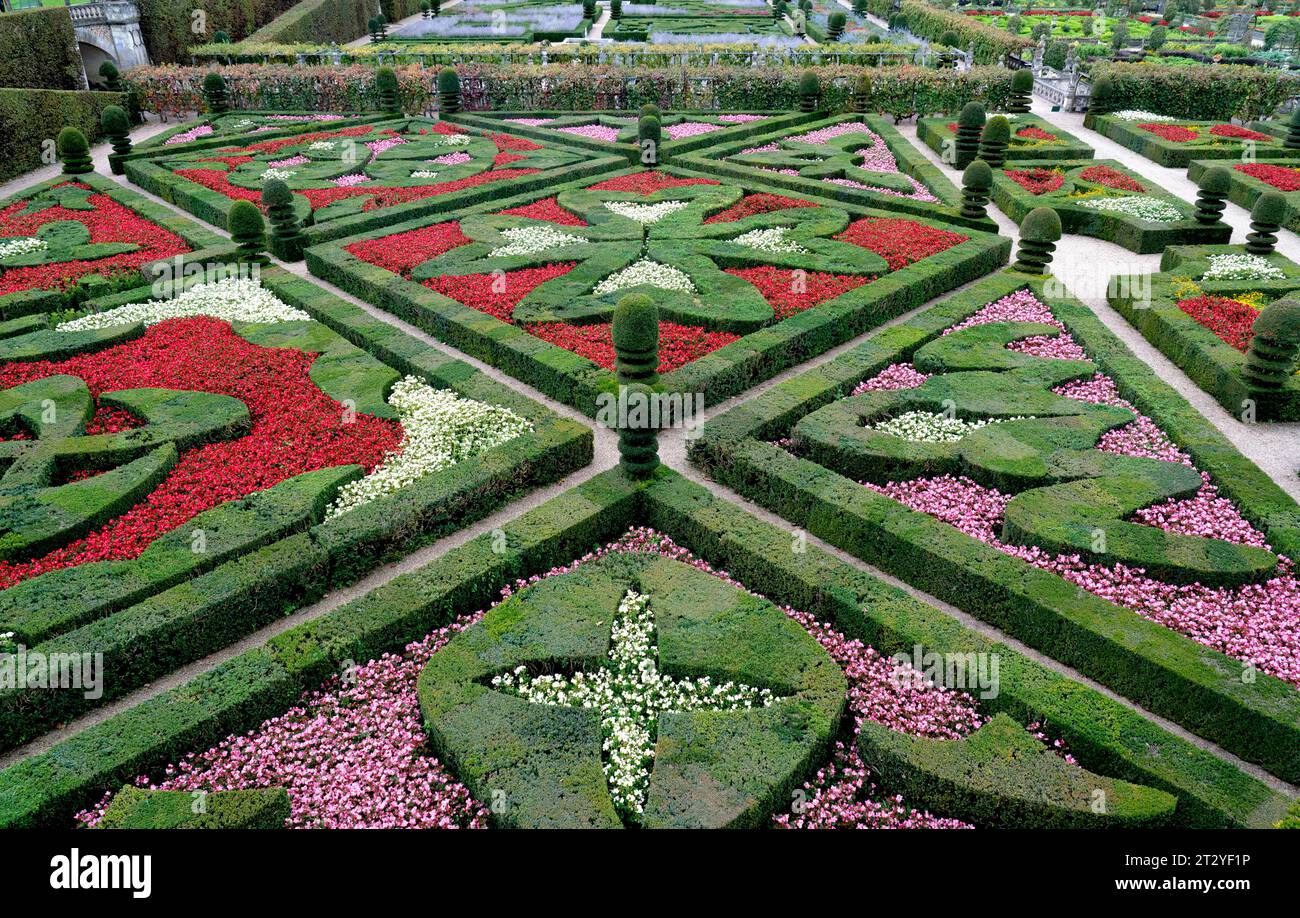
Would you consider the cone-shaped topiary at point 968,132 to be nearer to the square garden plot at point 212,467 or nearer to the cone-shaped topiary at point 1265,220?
the cone-shaped topiary at point 1265,220

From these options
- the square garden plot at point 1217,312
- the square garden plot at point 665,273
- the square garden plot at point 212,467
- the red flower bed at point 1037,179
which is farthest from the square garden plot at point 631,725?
the red flower bed at point 1037,179

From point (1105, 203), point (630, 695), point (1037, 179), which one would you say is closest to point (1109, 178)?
point (1037, 179)

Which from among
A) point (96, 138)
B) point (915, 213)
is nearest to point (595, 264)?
point (915, 213)

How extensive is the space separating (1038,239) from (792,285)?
5.06m

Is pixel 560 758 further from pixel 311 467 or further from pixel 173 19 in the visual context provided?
pixel 173 19

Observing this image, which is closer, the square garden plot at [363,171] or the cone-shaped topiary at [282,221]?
the cone-shaped topiary at [282,221]

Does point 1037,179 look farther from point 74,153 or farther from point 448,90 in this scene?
point 74,153

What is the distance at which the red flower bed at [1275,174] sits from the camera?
2062 centimetres

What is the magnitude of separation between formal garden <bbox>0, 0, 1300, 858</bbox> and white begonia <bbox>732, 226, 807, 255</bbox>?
143mm

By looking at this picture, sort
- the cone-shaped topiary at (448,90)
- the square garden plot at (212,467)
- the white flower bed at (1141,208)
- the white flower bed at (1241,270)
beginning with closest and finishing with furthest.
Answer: the square garden plot at (212,467) → the white flower bed at (1241,270) → the white flower bed at (1141,208) → the cone-shaped topiary at (448,90)

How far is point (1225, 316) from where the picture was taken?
13.3 metres

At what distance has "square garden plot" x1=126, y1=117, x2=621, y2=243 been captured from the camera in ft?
62.0

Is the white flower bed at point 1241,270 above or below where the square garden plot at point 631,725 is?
above

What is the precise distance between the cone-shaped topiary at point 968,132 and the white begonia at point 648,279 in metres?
11.5
